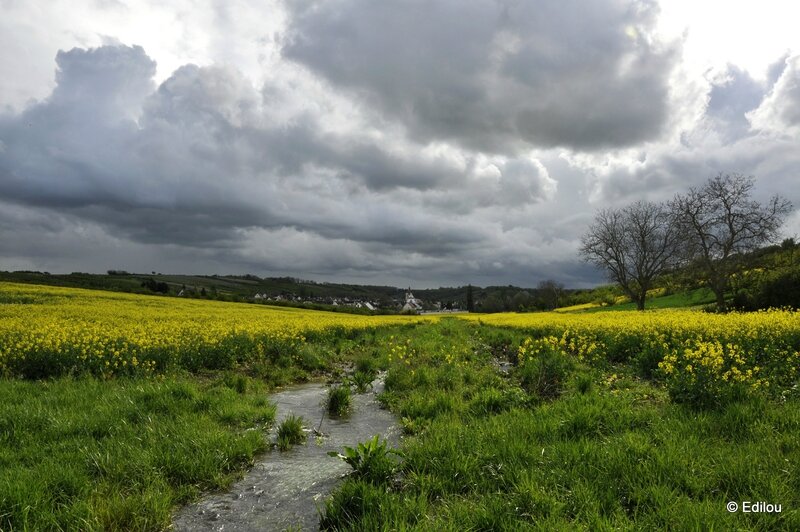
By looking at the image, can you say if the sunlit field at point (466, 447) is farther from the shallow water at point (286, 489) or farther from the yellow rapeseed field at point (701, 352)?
the shallow water at point (286, 489)

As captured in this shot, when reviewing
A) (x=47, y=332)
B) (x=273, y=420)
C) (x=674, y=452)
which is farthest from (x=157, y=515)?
(x=47, y=332)

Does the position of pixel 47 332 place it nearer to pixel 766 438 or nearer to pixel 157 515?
pixel 157 515

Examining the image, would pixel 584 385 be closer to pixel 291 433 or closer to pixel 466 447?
pixel 466 447

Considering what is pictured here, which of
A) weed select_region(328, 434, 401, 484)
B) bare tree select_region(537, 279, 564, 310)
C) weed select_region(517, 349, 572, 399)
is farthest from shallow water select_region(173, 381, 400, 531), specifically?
bare tree select_region(537, 279, 564, 310)

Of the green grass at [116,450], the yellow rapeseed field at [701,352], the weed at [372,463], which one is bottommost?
the green grass at [116,450]

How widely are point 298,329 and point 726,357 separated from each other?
15.7m

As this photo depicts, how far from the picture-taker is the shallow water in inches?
161

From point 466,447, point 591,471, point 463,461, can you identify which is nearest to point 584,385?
point 466,447

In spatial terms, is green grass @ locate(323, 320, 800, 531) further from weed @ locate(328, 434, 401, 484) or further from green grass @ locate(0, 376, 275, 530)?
green grass @ locate(0, 376, 275, 530)

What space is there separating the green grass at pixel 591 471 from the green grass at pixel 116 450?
6.21 ft

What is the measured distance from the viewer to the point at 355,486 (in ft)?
13.5

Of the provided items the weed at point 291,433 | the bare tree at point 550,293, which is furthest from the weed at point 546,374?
the bare tree at point 550,293

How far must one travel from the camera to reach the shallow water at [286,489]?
409 centimetres

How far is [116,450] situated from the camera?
17.4 feet
